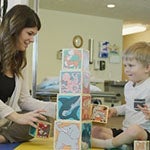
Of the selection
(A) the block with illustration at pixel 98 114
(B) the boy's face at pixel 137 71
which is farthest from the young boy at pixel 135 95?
(A) the block with illustration at pixel 98 114

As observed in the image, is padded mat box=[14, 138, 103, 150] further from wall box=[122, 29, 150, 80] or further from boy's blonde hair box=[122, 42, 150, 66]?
wall box=[122, 29, 150, 80]

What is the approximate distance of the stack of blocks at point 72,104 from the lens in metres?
0.90

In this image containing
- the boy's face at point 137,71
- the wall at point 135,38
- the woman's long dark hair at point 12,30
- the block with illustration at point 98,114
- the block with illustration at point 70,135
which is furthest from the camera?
the wall at point 135,38

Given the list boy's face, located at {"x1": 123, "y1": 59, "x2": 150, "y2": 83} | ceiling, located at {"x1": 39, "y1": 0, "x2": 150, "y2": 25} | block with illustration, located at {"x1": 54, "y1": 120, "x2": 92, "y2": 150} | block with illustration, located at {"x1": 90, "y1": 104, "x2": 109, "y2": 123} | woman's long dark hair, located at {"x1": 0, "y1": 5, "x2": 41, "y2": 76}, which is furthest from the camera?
ceiling, located at {"x1": 39, "y1": 0, "x2": 150, "y2": 25}

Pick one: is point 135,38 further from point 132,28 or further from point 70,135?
point 70,135

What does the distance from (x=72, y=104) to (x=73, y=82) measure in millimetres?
62

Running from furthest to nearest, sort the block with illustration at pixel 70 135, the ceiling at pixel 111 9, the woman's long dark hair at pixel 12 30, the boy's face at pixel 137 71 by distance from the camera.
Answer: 1. the ceiling at pixel 111 9
2. the boy's face at pixel 137 71
3. the woman's long dark hair at pixel 12 30
4. the block with illustration at pixel 70 135

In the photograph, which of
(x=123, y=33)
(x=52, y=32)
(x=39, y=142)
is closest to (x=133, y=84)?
(x=39, y=142)

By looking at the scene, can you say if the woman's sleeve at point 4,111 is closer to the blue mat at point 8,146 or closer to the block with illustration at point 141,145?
the blue mat at point 8,146

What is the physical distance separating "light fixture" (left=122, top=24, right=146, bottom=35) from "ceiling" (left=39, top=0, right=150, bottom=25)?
32mm

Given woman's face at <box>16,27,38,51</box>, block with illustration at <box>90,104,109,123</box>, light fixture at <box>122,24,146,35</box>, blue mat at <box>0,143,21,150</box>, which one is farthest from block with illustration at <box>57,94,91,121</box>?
light fixture at <box>122,24,146,35</box>

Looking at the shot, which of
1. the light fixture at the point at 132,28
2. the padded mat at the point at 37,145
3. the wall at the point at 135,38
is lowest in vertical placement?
the padded mat at the point at 37,145

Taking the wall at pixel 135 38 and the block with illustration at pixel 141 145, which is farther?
the wall at pixel 135 38

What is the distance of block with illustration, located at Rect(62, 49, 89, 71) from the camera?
3.00ft
